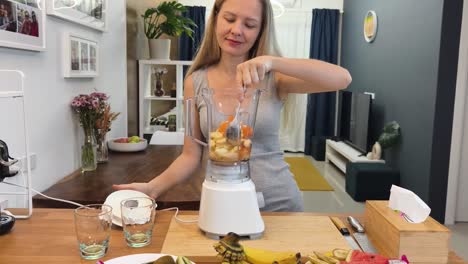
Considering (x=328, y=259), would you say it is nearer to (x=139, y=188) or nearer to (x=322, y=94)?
(x=139, y=188)

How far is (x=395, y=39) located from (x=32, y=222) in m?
4.32

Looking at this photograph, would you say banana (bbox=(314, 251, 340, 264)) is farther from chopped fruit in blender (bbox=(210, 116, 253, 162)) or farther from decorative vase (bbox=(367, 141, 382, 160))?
decorative vase (bbox=(367, 141, 382, 160))

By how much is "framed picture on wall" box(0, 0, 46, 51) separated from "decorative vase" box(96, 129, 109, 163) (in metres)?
0.72

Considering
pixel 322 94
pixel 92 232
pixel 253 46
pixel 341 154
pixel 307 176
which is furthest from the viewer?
pixel 322 94

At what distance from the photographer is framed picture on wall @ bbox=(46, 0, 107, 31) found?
180cm

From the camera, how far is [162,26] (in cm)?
366

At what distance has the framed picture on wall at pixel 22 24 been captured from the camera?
1.39 meters

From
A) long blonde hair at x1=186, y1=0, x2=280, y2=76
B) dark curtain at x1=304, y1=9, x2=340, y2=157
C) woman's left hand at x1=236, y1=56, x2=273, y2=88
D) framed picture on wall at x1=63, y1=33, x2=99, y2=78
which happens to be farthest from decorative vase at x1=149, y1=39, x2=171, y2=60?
dark curtain at x1=304, y1=9, x2=340, y2=157

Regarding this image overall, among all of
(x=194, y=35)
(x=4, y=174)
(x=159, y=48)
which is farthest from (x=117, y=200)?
(x=194, y=35)

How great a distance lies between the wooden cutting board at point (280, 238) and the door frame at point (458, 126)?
2924 mm

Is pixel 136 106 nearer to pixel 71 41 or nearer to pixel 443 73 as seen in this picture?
pixel 71 41

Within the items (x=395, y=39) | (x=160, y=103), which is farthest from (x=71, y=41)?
(x=395, y=39)

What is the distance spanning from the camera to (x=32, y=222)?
1.19 m

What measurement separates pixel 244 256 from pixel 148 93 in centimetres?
314
